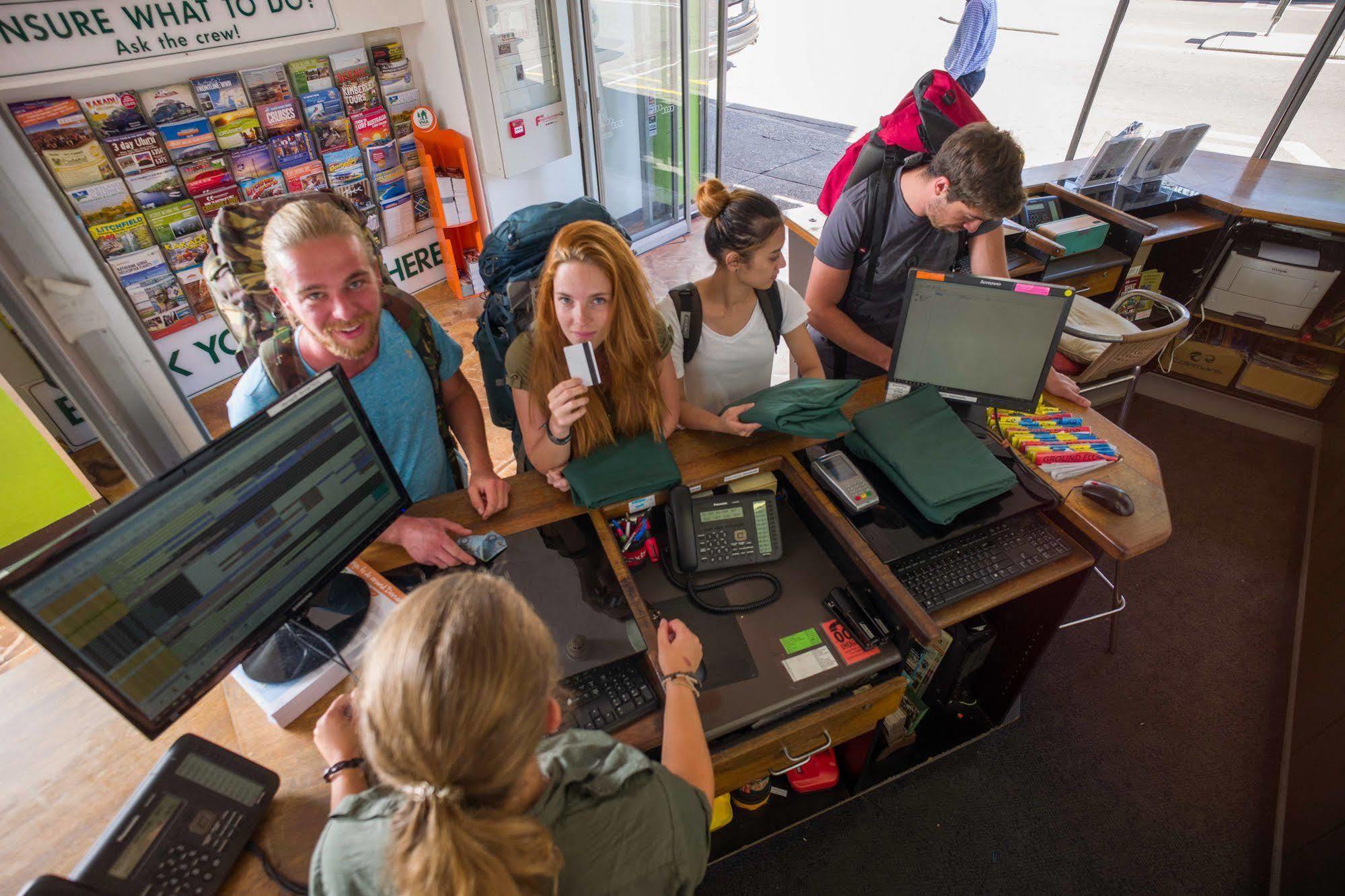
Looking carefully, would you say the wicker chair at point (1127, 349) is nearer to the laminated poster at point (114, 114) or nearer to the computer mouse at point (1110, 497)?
the computer mouse at point (1110, 497)

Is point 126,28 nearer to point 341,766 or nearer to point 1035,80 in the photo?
point 341,766

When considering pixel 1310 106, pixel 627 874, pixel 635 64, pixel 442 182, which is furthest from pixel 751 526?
pixel 1310 106

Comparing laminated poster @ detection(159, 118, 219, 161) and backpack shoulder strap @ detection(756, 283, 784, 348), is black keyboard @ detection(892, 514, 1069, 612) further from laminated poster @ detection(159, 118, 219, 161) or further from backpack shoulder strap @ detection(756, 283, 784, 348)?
laminated poster @ detection(159, 118, 219, 161)

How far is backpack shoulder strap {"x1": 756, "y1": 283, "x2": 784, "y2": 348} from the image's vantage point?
81.2 inches

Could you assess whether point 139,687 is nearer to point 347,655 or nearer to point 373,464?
point 347,655

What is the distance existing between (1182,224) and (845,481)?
2.78 metres

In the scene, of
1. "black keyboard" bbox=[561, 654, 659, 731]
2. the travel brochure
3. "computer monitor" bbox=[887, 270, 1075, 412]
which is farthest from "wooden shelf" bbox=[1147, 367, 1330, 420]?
the travel brochure

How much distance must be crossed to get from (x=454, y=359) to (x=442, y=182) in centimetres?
277

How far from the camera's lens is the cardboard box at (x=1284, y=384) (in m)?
3.37

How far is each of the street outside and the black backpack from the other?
3.87 m

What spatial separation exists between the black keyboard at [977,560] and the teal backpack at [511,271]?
3.96 feet

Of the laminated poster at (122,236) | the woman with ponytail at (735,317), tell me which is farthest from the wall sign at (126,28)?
the woman with ponytail at (735,317)

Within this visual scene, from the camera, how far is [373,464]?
135 cm

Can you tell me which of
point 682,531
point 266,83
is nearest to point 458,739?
point 682,531
